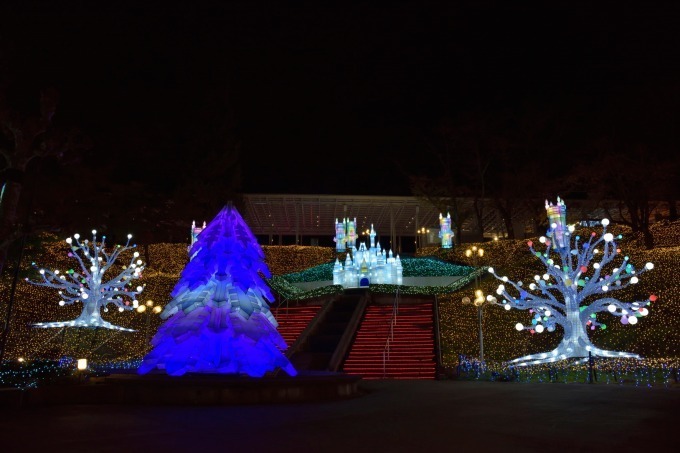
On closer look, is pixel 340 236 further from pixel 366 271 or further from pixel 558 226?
pixel 558 226

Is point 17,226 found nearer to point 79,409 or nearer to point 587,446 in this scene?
point 79,409

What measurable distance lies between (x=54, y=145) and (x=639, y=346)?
880 inches

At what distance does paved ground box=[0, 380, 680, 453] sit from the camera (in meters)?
7.23

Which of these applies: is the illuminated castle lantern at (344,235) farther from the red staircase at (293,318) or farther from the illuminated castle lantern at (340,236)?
the red staircase at (293,318)

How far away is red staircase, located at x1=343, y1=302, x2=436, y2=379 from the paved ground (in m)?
6.59

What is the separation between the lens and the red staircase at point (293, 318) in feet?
81.2

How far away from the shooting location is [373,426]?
8914mm

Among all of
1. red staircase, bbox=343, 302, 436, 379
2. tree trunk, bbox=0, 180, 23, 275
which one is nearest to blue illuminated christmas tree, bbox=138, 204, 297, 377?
red staircase, bbox=343, 302, 436, 379

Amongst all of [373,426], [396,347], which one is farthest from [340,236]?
[373,426]

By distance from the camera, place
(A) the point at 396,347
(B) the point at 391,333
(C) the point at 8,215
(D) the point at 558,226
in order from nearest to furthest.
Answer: (C) the point at 8,215 < (A) the point at 396,347 < (B) the point at 391,333 < (D) the point at 558,226

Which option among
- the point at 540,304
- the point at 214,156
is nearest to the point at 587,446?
the point at 540,304

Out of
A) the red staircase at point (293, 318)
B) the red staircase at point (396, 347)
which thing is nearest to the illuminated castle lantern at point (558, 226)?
the red staircase at point (396, 347)

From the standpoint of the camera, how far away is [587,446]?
7219mm

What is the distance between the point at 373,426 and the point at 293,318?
18257 millimetres
